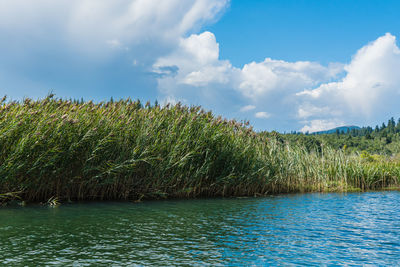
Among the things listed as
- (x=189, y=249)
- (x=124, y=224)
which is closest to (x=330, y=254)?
(x=189, y=249)

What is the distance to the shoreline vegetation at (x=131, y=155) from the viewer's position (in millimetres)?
10648

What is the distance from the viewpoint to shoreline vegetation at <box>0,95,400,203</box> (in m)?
10.6

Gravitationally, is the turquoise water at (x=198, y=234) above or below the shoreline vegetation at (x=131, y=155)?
below

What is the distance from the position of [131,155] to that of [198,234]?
5.19m

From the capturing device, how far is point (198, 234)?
7820 millimetres

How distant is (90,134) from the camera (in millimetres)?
11320

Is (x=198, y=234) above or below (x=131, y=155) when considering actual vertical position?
below

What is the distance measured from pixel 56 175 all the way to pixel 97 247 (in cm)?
536

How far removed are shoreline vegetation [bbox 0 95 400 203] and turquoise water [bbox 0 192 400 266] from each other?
0.95 metres

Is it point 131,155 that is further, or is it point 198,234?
point 131,155

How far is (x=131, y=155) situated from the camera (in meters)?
12.2

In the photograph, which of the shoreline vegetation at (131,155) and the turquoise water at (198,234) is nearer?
the turquoise water at (198,234)

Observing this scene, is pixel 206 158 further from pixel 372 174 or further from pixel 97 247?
pixel 372 174

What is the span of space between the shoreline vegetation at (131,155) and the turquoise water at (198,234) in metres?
0.95
